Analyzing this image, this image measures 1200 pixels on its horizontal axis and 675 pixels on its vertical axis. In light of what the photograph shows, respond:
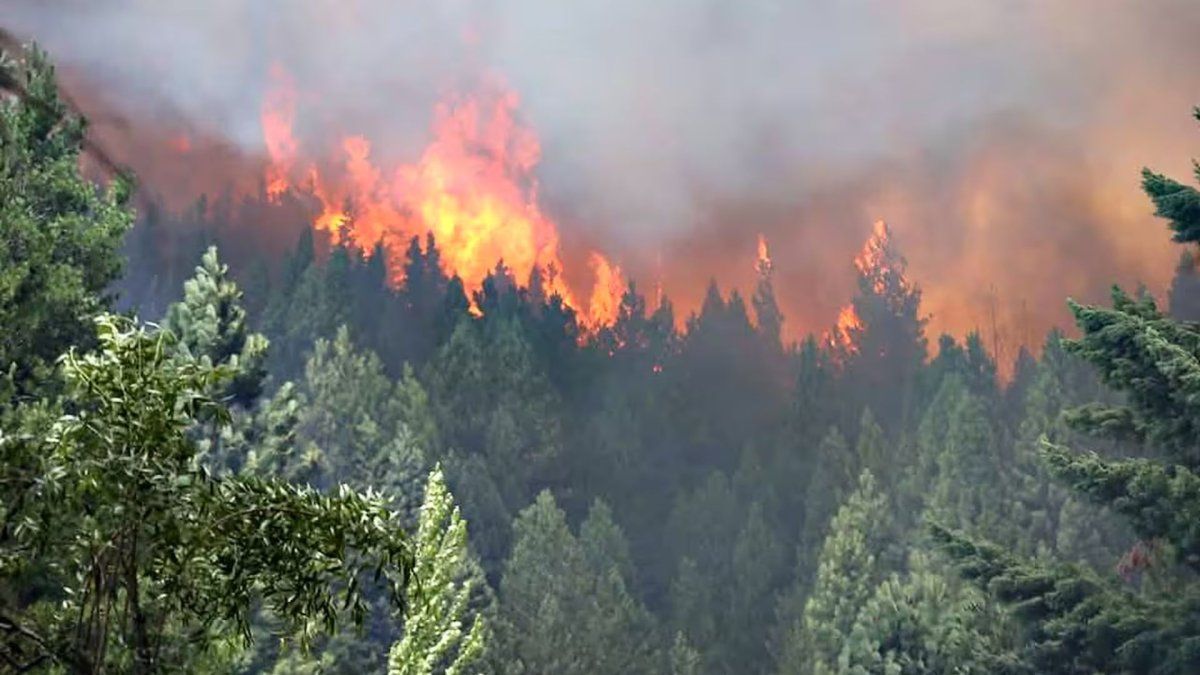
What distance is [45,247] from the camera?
643 inches

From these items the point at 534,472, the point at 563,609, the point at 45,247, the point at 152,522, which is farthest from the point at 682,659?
the point at 152,522

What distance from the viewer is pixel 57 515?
4.97 metres

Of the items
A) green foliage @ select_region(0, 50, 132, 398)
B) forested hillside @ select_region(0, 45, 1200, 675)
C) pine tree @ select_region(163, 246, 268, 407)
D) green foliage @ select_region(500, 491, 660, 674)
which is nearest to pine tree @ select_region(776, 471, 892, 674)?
forested hillside @ select_region(0, 45, 1200, 675)

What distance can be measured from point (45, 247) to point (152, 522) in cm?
1310

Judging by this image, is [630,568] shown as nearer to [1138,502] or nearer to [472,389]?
[472,389]

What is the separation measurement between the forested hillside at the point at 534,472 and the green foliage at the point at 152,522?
0.06 feet

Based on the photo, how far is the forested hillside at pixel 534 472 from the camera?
17.0ft

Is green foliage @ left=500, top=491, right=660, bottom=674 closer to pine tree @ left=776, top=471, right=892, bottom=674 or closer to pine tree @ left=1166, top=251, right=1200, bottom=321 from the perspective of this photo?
pine tree @ left=776, top=471, right=892, bottom=674

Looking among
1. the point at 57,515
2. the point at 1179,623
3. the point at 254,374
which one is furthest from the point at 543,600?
the point at 57,515

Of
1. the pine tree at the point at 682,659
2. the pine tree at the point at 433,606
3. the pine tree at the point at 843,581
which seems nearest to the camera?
the pine tree at the point at 433,606

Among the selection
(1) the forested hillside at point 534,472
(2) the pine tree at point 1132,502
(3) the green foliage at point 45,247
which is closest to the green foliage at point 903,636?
(1) the forested hillside at point 534,472

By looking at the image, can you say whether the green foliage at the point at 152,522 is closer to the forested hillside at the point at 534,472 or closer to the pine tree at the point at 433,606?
the forested hillside at the point at 534,472

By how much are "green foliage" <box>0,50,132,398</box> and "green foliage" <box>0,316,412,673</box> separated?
33.9 feet

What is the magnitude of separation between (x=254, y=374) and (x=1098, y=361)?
19.9 m
